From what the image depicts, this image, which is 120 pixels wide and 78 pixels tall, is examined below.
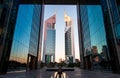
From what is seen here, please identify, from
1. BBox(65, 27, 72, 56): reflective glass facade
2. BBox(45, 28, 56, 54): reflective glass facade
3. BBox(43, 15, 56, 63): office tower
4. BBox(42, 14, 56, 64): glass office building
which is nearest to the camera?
BBox(42, 14, 56, 64): glass office building

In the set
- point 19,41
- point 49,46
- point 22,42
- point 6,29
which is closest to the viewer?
point 6,29

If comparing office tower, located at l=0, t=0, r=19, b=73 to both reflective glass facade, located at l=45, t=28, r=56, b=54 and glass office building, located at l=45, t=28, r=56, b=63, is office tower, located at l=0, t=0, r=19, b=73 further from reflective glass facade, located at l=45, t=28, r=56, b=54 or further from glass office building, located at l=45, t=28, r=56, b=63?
reflective glass facade, located at l=45, t=28, r=56, b=54

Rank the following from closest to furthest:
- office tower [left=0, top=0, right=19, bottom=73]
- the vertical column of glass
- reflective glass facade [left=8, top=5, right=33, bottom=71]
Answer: office tower [left=0, top=0, right=19, bottom=73] → the vertical column of glass → reflective glass facade [left=8, top=5, right=33, bottom=71]

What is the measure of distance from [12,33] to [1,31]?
8.03 feet

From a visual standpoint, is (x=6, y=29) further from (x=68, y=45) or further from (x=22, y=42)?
(x=68, y=45)

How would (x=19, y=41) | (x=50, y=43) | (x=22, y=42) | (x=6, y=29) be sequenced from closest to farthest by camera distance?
1. (x=6, y=29)
2. (x=19, y=41)
3. (x=22, y=42)
4. (x=50, y=43)

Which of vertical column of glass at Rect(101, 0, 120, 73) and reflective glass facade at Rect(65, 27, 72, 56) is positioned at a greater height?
reflective glass facade at Rect(65, 27, 72, 56)

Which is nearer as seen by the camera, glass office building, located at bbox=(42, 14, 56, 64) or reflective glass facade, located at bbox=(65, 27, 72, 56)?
glass office building, located at bbox=(42, 14, 56, 64)

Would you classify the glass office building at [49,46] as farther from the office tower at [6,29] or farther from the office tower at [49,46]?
the office tower at [6,29]

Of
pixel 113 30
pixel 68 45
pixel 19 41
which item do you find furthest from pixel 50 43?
pixel 113 30

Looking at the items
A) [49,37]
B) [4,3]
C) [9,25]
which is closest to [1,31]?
[9,25]

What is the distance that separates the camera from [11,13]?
22031 mm

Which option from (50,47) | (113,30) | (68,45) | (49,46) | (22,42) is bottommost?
(22,42)

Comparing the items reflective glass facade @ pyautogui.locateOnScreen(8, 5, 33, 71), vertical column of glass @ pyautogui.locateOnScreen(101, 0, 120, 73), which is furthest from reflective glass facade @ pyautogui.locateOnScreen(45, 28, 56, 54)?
vertical column of glass @ pyautogui.locateOnScreen(101, 0, 120, 73)
